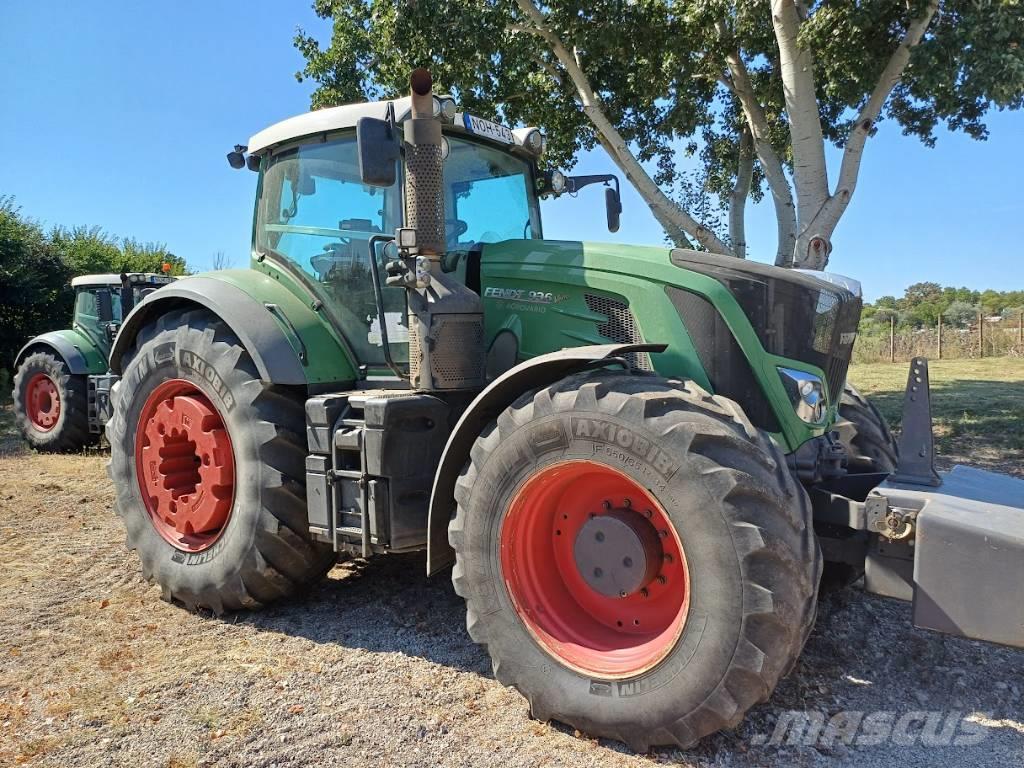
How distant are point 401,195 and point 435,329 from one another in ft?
2.63

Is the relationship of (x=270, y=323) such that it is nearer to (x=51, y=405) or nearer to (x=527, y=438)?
(x=527, y=438)

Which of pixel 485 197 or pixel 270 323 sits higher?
pixel 485 197

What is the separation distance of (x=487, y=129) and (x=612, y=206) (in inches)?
42.8

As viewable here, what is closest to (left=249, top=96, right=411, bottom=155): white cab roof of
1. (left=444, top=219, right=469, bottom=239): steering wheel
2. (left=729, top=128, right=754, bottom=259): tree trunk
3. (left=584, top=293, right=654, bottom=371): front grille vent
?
(left=444, top=219, right=469, bottom=239): steering wheel

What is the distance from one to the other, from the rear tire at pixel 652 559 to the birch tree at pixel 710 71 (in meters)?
6.63

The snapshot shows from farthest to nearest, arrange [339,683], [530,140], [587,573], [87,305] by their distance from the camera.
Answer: [87,305] → [530,140] → [339,683] → [587,573]

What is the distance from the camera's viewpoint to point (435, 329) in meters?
3.61

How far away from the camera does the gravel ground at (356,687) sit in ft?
9.15

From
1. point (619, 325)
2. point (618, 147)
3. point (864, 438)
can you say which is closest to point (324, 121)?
point (619, 325)

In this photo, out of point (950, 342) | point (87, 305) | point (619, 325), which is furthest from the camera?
point (950, 342)

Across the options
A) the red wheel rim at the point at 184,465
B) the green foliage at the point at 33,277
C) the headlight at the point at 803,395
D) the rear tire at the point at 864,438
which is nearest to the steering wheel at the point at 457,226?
the red wheel rim at the point at 184,465

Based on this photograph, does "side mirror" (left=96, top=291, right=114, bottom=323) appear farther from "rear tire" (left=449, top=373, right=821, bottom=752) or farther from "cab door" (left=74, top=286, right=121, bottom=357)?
"rear tire" (left=449, top=373, right=821, bottom=752)

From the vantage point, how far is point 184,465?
14.3 feet

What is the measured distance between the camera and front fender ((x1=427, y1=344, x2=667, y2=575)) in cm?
308
